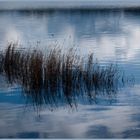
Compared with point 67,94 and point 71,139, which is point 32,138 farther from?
point 67,94

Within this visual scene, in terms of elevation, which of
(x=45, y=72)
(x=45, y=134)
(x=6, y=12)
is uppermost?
(x=6, y=12)

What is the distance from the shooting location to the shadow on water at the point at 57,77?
432 centimetres

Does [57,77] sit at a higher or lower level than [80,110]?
higher

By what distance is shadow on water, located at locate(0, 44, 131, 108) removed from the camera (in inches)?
170

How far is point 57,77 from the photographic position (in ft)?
14.5

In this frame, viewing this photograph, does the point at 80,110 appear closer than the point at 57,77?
Yes

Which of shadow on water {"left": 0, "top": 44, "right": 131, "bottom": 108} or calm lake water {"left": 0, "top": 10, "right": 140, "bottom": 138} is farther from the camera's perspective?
shadow on water {"left": 0, "top": 44, "right": 131, "bottom": 108}

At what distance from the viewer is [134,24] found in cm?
861

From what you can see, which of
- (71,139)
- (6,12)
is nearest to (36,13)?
(6,12)

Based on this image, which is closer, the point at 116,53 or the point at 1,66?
the point at 1,66

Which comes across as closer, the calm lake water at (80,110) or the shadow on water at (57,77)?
the calm lake water at (80,110)

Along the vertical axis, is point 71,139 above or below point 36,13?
below

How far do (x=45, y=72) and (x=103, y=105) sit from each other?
2.11 ft

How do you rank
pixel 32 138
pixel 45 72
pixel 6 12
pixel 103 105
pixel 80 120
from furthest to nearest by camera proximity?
pixel 6 12, pixel 45 72, pixel 103 105, pixel 80 120, pixel 32 138
